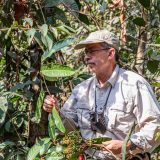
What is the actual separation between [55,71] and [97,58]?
2.25ft

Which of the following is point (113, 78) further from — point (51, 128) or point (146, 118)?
point (51, 128)

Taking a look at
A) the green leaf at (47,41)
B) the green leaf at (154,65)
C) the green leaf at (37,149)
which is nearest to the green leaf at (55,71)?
the green leaf at (47,41)

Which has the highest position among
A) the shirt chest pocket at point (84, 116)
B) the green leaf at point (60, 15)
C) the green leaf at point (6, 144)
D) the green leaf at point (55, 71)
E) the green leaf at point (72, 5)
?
the green leaf at point (72, 5)

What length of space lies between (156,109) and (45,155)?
0.65 metres

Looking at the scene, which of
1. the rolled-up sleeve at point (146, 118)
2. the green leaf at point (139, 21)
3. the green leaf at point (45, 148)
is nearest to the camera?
the green leaf at point (45, 148)

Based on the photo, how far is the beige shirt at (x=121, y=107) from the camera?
2445 millimetres

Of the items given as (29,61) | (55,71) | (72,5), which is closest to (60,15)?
(72,5)

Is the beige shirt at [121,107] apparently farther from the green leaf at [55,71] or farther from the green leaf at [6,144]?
the green leaf at [55,71]

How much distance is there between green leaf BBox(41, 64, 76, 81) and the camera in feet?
6.54

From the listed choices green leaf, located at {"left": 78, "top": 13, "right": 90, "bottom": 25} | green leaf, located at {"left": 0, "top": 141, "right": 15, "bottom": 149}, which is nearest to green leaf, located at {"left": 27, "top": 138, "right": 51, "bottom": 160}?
green leaf, located at {"left": 0, "top": 141, "right": 15, "bottom": 149}

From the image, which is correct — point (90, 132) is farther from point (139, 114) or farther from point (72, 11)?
point (72, 11)

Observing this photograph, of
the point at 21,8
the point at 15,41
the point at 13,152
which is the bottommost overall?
the point at 13,152

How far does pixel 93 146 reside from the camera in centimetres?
201

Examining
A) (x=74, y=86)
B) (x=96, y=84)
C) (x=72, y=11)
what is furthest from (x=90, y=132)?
(x=72, y=11)
